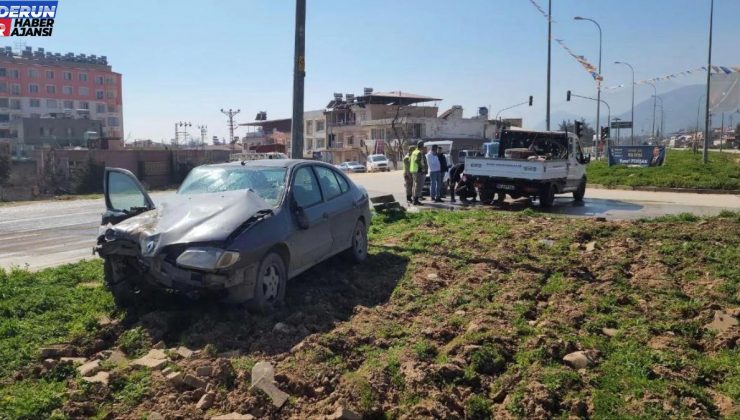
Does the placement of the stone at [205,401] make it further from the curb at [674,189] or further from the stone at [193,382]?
the curb at [674,189]

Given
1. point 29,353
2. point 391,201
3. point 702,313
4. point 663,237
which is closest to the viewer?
point 29,353

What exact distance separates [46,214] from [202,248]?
15319 millimetres

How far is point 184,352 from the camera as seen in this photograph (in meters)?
A: 4.80

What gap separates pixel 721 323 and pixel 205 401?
4.34 m

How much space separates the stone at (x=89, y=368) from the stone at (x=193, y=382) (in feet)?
2.58

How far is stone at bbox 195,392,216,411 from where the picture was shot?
3893mm

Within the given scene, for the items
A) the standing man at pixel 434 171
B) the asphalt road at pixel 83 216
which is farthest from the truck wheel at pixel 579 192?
the standing man at pixel 434 171

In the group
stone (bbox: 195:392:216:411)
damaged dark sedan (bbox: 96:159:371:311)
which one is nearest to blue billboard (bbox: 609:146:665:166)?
damaged dark sedan (bbox: 96:159:371:311)

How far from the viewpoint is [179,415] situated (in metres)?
3.80

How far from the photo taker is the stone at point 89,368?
4430 mm

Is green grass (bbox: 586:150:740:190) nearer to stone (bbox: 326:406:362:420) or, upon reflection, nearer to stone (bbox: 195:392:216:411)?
stone (bbox: 326:406:362:420)

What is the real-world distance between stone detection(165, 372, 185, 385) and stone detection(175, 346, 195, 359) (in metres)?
0.45

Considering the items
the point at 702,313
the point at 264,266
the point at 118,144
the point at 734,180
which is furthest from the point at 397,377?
the point at 118,144

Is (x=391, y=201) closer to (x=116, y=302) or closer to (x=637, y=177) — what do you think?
(x=116, y=302)
